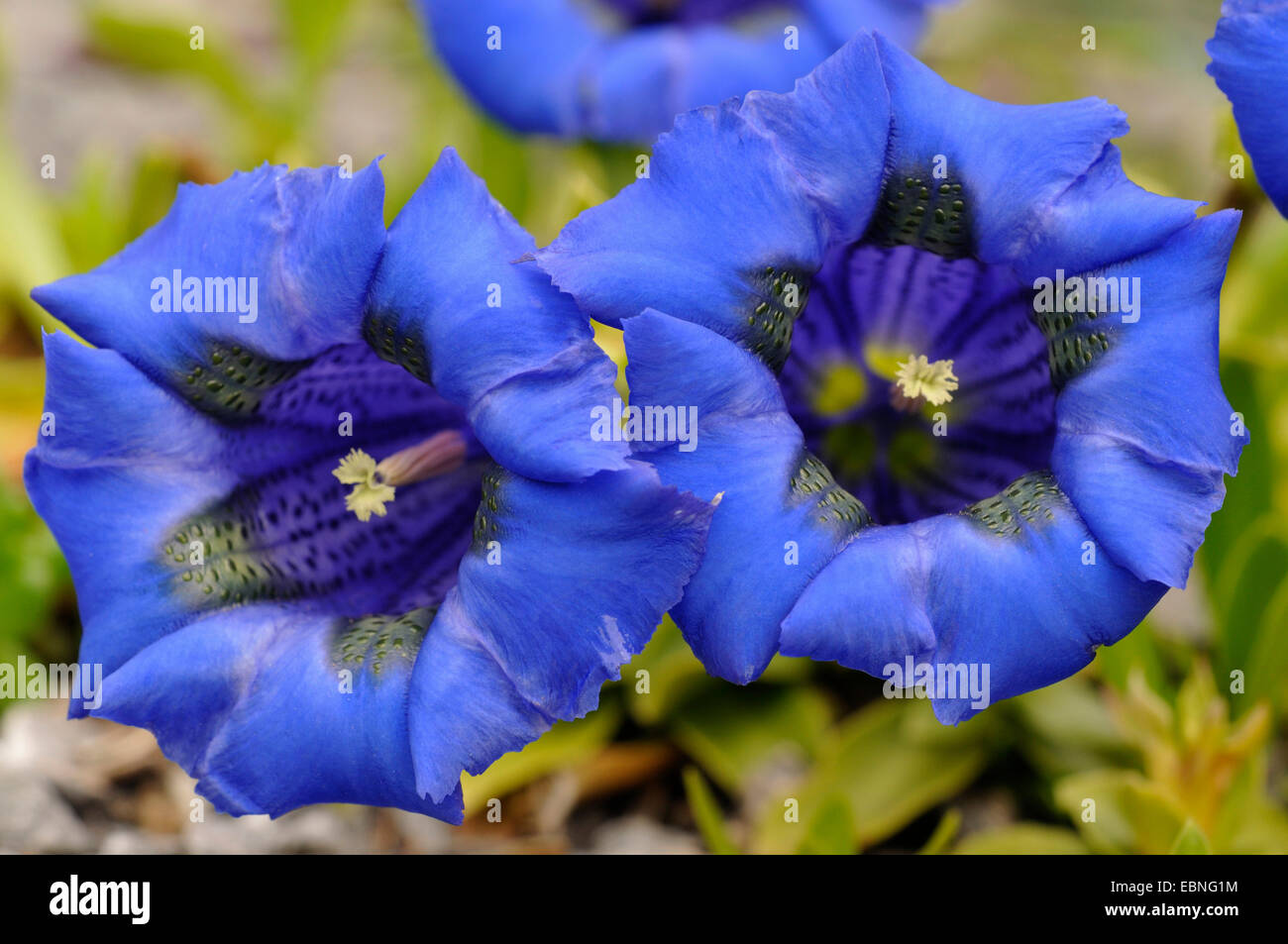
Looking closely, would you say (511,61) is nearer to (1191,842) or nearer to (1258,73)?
(1258,73)

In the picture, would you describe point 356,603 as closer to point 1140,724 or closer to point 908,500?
point 908,500

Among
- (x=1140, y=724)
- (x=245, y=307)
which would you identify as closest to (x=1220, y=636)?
(x=1140, y=724)

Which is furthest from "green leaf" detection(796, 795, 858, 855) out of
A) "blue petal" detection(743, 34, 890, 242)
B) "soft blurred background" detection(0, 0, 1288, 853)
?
"blue petal" detection(743, 34, 890, 242)

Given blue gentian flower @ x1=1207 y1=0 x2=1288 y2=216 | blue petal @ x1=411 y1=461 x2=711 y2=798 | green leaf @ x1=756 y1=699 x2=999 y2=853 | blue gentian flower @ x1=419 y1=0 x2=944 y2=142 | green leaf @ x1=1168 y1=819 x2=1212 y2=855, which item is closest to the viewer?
blue petal @ x1=411 y1=461 x2=711 y2=798

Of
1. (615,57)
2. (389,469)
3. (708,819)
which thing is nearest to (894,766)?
(708,819)
